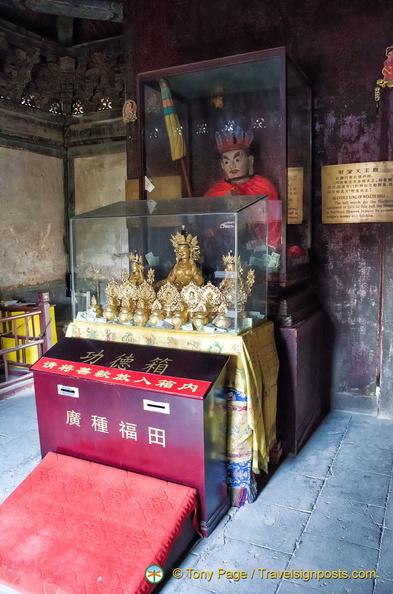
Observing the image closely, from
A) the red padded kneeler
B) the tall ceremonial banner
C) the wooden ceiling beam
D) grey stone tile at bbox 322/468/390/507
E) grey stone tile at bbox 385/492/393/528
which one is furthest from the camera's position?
the wooden ceiling beam

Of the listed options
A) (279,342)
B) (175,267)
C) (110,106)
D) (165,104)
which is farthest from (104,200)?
(279,342)

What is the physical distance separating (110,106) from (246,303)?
16.5 feet

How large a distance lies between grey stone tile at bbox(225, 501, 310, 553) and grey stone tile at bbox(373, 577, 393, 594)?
1.53ft

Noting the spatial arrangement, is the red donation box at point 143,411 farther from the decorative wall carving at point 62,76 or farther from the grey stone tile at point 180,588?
the decorative wall carving at point 62,76

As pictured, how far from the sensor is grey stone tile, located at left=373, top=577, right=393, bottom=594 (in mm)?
2287

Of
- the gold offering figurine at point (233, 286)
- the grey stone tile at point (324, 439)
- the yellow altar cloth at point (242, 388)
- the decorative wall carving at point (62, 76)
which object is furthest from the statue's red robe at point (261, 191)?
the decorative wall carving at point (62, 76)

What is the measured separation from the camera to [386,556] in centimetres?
254

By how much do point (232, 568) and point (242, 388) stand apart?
101 cm

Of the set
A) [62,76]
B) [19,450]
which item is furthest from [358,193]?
[62,76]

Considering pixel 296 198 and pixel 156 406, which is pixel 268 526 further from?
pixel 296 198

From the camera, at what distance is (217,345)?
9.97 ft

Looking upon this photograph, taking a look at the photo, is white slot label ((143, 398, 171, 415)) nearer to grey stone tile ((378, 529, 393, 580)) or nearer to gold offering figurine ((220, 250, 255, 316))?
gold offering figurine ((220, 250, 255, 316))

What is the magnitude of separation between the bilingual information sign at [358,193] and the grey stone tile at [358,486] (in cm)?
229

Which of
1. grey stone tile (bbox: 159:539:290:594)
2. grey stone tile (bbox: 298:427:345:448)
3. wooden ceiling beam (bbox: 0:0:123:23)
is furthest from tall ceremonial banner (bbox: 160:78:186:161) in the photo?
grey stone tile (bbox: 159:539:290:594)
